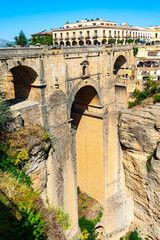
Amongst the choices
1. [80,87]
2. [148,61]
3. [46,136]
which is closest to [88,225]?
[46,136]

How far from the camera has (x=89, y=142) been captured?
16.5 metres

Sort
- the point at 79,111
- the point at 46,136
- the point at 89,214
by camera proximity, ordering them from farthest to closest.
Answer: the point at 79,111 < the point at 89,214 < the point at 46,136

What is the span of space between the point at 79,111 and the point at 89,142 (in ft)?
8.03

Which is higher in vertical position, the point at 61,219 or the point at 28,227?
the point at 28,227

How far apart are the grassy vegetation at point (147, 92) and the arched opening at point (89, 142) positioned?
2.82 metres

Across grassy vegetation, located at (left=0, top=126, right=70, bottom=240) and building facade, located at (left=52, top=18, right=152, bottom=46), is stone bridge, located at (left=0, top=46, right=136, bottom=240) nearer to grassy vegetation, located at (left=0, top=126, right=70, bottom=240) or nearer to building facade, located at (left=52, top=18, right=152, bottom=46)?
grassy vegetation, located at (left=0, top=126, right=70, bottom=240)

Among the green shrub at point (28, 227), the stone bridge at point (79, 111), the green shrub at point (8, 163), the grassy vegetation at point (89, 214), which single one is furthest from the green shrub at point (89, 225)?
the green shrub at point (28, 227)

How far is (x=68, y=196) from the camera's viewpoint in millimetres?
12984

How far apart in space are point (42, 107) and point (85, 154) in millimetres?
7162

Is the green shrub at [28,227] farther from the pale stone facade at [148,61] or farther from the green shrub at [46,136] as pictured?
the pale stone facade at [148,61]

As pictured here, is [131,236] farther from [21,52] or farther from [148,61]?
[21,52]

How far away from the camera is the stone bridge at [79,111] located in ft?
35.9

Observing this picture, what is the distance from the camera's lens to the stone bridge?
35.9 ft

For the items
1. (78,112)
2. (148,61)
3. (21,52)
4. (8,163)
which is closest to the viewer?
(8,163)
